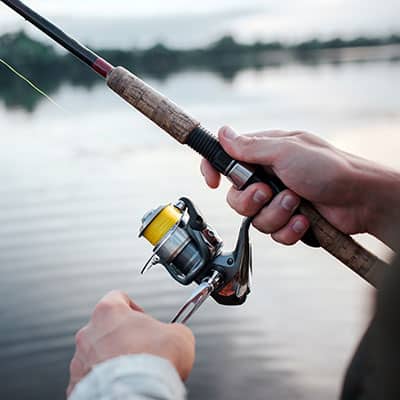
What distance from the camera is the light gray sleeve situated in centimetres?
87

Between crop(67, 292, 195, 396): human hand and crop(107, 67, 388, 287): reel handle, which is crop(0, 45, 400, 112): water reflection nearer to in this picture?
crop(107, 67, 388, 287): reel handle

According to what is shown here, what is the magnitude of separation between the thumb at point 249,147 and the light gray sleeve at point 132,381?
1037 millimetres

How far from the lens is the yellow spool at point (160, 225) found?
1.71 meters

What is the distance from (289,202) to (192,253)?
14.1 inches

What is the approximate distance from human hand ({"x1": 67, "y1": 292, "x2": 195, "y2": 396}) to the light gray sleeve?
3 cm

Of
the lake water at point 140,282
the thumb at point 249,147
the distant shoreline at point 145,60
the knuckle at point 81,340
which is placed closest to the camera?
the knuckle at point 81,340

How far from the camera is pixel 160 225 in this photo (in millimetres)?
1709

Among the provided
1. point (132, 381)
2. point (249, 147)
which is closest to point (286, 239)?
point (249, 147)

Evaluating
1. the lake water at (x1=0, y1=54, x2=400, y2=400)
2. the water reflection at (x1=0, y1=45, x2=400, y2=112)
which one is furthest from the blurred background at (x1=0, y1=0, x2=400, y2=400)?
the water reflection at (x1=0, y1=45, x2=400, y2=112)

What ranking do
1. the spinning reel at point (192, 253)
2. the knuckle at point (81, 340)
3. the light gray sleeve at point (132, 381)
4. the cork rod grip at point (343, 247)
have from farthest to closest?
the cork rod grip at point (343, 247), the spinning reel at point (192, 253), the knuckle at point (81, 340), the light gray sleeve at point (132, 381)

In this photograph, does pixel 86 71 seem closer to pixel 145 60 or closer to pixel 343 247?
pixel 145 60

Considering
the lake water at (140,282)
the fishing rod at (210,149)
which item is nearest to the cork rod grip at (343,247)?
→ the fishing rod at (210,149)

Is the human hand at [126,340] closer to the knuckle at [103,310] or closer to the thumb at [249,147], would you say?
the knuckle at [103,310]

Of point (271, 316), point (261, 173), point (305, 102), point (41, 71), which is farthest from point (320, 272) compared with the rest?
point (41, 71)
